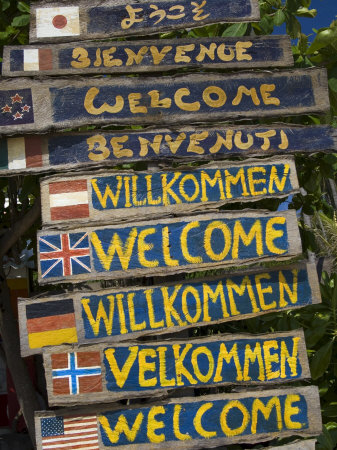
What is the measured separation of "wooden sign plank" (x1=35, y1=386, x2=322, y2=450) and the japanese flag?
2.77m

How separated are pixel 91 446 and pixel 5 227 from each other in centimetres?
399

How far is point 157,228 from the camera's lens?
365cm

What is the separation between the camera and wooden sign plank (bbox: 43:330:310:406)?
3.47 m

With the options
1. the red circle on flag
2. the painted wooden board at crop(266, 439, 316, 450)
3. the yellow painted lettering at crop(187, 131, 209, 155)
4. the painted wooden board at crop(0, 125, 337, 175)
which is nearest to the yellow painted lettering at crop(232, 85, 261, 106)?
the painted wooden board at crop(0, 125, 337, 175)

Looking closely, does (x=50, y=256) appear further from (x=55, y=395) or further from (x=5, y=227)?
(x=5, y=227)

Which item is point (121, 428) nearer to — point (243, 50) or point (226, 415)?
point (226, 415)

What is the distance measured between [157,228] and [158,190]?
0.29 metres

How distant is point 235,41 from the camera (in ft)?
13.4

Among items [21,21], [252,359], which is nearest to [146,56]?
[21,21]

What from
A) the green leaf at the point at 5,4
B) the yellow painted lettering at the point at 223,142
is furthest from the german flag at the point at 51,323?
the green leaf at the point at 5,4

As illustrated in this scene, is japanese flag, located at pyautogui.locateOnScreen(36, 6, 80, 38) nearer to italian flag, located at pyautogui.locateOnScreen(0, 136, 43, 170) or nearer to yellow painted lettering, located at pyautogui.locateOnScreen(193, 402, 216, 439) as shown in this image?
italian flag, located at pyautogui.locateOnScreen(0, 136, 43, 170)

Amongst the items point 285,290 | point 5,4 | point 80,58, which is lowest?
point 285,290

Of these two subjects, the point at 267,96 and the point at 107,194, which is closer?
the point at 107,194

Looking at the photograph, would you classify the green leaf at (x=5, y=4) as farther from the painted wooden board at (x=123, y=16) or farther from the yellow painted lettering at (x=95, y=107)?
the yellow painted lettering at (x=95, y=107)
